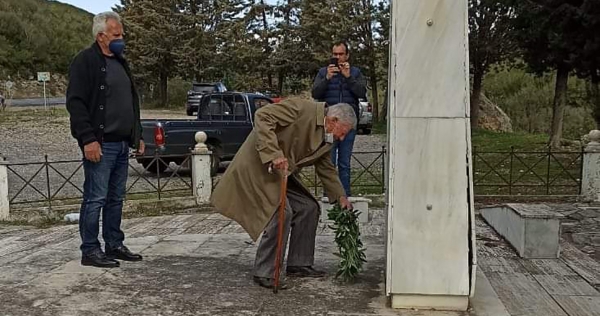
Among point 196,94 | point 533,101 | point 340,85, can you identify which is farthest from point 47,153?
point 533,101

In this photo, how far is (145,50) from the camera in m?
38.2

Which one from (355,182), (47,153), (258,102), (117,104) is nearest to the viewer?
(117,104)

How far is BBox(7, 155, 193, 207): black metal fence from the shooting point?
9.14 metres

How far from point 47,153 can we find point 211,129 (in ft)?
20.8

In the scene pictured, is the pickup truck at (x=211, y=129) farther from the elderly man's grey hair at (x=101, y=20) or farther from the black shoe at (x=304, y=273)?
the black shoe at (x=304, y=273)

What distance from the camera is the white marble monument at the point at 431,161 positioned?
4.03m

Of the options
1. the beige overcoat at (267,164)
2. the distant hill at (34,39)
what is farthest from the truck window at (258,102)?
the distant hill at (34,39)

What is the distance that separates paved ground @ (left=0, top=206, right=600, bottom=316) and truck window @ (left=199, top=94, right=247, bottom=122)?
6761mm

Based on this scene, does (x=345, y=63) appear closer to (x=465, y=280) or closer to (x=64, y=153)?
(x=465, y=280)

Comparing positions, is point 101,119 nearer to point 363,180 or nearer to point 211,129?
point 363,180

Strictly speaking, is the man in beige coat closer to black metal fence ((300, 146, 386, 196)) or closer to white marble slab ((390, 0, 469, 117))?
white marble slab ((390, 0, 469, 117))

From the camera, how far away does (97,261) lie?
16.7 ft

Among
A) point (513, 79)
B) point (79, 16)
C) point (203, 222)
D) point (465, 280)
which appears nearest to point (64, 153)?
point (203, 222)

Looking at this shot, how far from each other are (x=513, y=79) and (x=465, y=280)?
28.3 m
